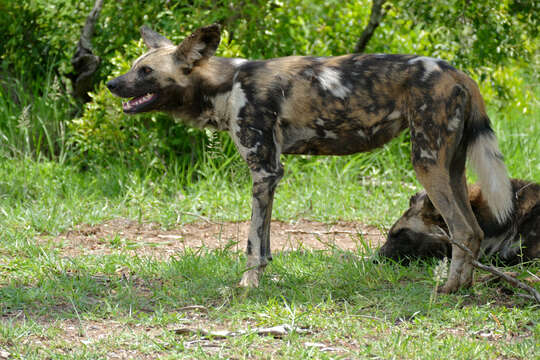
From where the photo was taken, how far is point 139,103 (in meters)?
4.09

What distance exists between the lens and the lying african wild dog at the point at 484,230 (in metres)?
4.30

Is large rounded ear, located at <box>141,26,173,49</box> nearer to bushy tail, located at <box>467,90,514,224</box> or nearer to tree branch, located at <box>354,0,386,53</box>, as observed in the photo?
bushy tail, located at <box>467,90,514,224</box>

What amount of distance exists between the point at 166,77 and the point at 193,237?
168 cm

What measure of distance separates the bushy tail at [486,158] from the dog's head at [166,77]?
58.5 inches

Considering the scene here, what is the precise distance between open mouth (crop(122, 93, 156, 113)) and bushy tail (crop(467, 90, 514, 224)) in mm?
1780

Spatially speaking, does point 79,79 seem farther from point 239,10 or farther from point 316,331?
point 316,331

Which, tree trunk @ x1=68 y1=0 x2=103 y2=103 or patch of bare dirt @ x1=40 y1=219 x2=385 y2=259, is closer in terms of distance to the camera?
patch of bare dirt @ x1=40 y1=219 x2=385 y2=259

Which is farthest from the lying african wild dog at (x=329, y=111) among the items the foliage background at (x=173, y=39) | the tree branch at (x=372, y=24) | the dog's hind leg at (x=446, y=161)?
the tree branch at (x=372, y=24)

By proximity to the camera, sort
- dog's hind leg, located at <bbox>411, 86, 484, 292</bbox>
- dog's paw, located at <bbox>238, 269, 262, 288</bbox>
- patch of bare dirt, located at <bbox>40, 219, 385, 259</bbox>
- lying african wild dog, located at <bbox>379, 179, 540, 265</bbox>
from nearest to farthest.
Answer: dog's hind leg, located at <bbox>411, 86, 484, 292</bbox> → dog's paw, located at <bbox>238, 269, 262, 288</bbox> → lying african wild dog, located at <bbox>379, 179, 540, 265</bbox> → patch of bare dirt, located at <bbox>40, 219, 385, 259</bbox>

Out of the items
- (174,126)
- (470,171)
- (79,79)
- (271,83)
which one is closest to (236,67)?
(271,83)

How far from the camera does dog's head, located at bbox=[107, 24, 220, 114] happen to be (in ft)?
13.3

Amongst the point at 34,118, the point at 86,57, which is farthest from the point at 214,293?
the point at 34,118

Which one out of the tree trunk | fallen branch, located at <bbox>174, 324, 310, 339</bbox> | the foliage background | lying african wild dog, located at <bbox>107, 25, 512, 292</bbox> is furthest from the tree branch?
fallen branch, located at <bbox>174, 324, 310, 339</bbox>

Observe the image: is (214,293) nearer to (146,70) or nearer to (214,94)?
(214,94)
